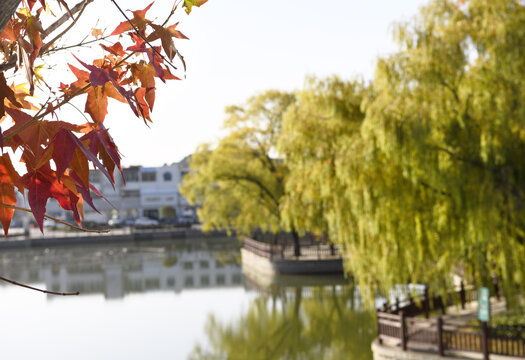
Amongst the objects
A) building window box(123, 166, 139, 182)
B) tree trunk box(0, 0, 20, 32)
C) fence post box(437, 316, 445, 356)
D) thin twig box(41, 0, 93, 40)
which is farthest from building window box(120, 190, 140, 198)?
tree trunk box(0, 0, 20, 32)

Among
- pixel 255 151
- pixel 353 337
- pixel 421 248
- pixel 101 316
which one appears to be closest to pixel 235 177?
pixel 255 151

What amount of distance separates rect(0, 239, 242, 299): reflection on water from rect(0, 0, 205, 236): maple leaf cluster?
23.7m

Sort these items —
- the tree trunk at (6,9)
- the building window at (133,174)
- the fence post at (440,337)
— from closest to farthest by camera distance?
the tree trunk at (6,9)
the fence post at (440,337)
the building window at (133,174)

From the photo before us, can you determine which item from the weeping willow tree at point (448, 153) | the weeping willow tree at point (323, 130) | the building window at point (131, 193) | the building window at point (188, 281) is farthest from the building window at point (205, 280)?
the building window at point (131, 193)

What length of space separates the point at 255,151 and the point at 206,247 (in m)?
15.7

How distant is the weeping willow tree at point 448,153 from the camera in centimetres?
955

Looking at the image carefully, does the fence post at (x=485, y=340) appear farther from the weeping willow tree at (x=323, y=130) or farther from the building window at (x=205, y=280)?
the building window at (x=205, y=280)

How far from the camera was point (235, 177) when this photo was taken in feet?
96.9

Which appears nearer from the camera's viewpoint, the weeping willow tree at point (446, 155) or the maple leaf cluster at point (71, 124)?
the maple leaf cluster at point (71, 124)

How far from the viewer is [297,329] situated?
1778cm

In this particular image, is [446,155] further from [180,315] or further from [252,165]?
[252,165]

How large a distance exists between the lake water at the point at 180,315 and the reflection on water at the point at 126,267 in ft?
0.29

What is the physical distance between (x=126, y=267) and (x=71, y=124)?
109 ft

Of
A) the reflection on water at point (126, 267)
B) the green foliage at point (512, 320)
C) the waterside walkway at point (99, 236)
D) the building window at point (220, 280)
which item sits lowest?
the building window at point (220, 280)
